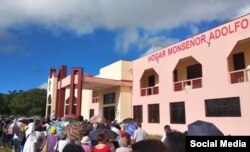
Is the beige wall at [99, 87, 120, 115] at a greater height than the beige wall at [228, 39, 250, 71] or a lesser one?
lesser

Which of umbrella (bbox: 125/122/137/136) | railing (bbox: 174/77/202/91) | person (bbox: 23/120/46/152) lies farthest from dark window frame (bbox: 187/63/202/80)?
person (bbox: 23/120/46/152)

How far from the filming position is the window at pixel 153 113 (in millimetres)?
25422

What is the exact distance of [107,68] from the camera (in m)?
33.8

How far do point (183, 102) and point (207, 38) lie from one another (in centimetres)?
498

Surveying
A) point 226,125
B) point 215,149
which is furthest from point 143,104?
point 215,149

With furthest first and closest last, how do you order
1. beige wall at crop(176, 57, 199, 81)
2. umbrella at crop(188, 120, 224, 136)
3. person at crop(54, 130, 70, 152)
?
1. beige wall at crop(176, 57, 199, 81)
2. person at crop(54, 130, 70, 152)
3. umbrella at crop(188, 120, 224, 136)

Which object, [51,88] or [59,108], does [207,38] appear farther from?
[51,88]

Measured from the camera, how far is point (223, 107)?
1892 centimetres

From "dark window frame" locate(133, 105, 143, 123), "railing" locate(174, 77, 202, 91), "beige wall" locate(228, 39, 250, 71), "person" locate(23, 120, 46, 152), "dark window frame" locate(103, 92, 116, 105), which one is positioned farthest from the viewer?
"dark window frame" locate(103, 92, 116, 105)

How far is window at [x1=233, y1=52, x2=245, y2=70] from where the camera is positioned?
19772 mm

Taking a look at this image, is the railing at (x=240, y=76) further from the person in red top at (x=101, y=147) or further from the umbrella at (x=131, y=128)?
the person in red top at (x=101, y=147)

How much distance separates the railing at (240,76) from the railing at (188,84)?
2759 millimetres

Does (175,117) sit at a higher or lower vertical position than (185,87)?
lower

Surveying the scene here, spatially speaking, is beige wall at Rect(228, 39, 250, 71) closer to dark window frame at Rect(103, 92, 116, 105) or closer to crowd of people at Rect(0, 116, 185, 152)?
crowd of people at Rect(0, 116, 185, 152)
